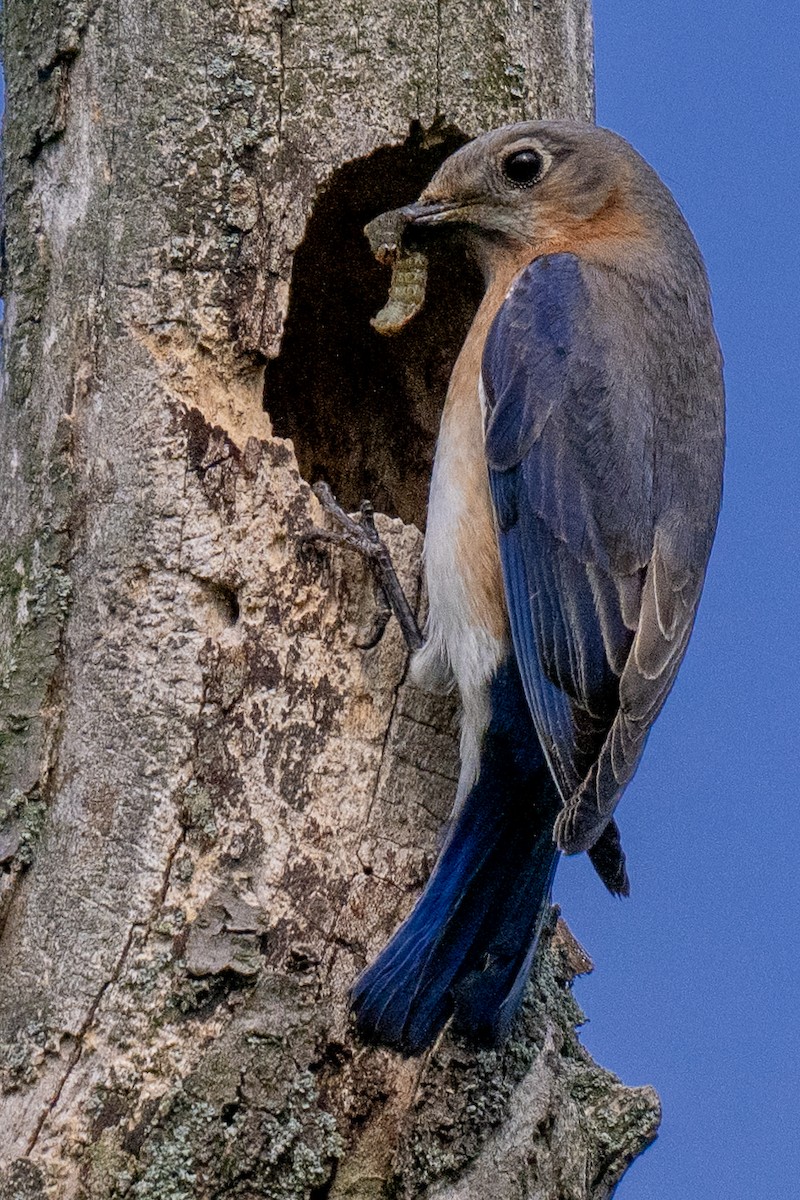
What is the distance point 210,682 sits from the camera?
297 centimetres

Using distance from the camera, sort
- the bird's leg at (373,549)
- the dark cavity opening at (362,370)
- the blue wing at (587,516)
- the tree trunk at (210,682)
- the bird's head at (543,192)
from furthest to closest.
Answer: the dark cavity opening at (362,370) → the bird's head at (543,192) → the bird's leg at (373,549) → the blue wing at (587,516) → the tree trunk at (210,682)

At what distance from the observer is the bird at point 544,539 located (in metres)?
2.93

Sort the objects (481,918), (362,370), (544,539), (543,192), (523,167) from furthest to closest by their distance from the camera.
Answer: (362,370) → (543,192) → (523,167) → (544,539) → (481,918)

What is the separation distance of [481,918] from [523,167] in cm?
155

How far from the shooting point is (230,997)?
2859 mm

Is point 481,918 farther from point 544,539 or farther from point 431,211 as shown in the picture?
point 431,211

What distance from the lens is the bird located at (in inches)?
115

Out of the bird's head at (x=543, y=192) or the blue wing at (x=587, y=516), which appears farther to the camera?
the bird's head at (x=543, y=192)

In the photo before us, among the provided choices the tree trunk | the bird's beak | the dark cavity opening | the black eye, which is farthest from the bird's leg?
the black eye

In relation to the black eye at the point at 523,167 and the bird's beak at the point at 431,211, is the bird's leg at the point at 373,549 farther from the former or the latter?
the black eye at the point at 523,167

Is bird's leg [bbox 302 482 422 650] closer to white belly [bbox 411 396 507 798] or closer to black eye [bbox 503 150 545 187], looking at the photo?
white belly [bbox 411 396 507 798]

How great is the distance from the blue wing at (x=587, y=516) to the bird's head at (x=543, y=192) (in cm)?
22

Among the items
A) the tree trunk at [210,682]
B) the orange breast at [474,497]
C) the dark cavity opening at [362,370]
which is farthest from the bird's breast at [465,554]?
the dark cavity opening at [362,370]

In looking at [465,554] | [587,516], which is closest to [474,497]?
[465,554]
